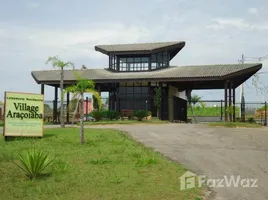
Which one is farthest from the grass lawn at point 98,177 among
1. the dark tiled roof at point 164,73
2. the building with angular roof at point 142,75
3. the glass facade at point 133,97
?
the glass facade at point 133,97

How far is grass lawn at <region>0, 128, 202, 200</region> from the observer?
7289 millimetres

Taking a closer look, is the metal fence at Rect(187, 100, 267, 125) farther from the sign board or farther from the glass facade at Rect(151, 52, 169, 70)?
the sign board

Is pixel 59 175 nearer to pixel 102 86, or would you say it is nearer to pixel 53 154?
pixel 53 154

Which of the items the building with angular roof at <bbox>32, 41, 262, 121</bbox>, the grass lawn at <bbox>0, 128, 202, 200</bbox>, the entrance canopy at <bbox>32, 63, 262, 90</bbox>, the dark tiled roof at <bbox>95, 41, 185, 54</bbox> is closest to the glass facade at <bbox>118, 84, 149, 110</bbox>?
the building with angular roof at <bbox>32, 41, 262, 121</bbox>

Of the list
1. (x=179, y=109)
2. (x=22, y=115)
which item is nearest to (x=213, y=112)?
(x=179, y=109)

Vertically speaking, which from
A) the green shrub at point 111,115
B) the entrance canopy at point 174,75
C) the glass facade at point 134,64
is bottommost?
the green shrub at point 111,115

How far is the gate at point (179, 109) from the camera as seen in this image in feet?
111

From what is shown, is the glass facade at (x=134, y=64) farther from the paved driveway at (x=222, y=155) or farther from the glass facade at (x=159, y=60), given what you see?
the paved driveway at (x=222, y=155)

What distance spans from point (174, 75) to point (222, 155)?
1856 centimetres

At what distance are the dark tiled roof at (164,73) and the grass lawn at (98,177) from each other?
18070mm

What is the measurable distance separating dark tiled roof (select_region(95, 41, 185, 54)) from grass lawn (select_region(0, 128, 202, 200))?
817 inches

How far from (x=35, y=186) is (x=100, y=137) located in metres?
7.68

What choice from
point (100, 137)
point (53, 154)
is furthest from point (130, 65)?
point (53, 154)

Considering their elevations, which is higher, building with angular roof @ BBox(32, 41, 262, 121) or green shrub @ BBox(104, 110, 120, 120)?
building with angular roof @ BBox(32, 41, 262, 121)
